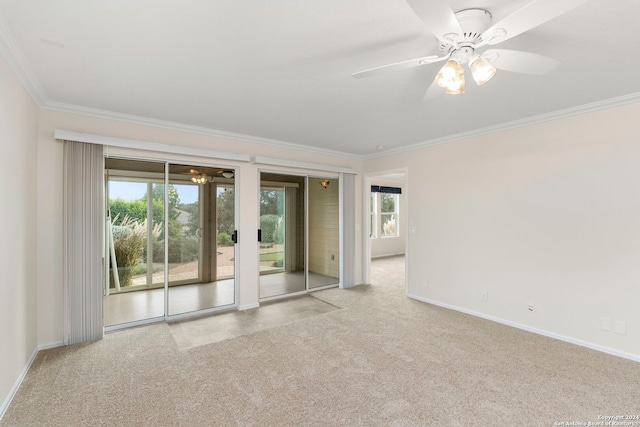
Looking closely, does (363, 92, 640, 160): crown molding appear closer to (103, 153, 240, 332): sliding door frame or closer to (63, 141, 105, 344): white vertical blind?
(103, 153, 240, 332): sliding door frame

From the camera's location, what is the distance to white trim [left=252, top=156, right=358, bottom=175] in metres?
4.22

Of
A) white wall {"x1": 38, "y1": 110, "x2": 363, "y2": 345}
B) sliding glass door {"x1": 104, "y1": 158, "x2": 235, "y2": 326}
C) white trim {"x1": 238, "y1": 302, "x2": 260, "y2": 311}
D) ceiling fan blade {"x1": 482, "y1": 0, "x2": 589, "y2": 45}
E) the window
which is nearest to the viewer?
ceiling fan blade {"x1": 482, "y1": 0, "x2": 589, "y2": 45}

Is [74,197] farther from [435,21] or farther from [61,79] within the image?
[435,21]

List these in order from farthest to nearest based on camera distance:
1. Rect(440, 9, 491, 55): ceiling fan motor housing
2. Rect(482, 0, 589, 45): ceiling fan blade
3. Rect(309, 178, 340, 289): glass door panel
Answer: Rect(309, 178, 340, 289): glass door panel → Rect(440, 9, 491, 55): ceiling fan motor housing → Rect(482, 0, 589, 45): ceiling fan blade

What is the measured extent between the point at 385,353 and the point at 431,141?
A: 120 inches

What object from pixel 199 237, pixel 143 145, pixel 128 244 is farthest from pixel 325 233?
pixel 143 145

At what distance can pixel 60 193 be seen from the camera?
2.95 m

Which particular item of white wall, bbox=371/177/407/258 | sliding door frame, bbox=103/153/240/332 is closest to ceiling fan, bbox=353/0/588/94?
sliding door frame, bbox=103/153/240/332

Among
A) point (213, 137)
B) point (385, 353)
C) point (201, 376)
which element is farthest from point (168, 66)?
point (385, 353)

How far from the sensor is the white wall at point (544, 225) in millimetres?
2795

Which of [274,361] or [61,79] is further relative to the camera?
[274,361]

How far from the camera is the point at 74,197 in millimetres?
2957

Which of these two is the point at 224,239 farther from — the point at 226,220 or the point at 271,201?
the point at 271,201

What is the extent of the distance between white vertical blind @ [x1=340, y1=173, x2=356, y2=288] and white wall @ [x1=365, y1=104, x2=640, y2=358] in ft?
4.34
